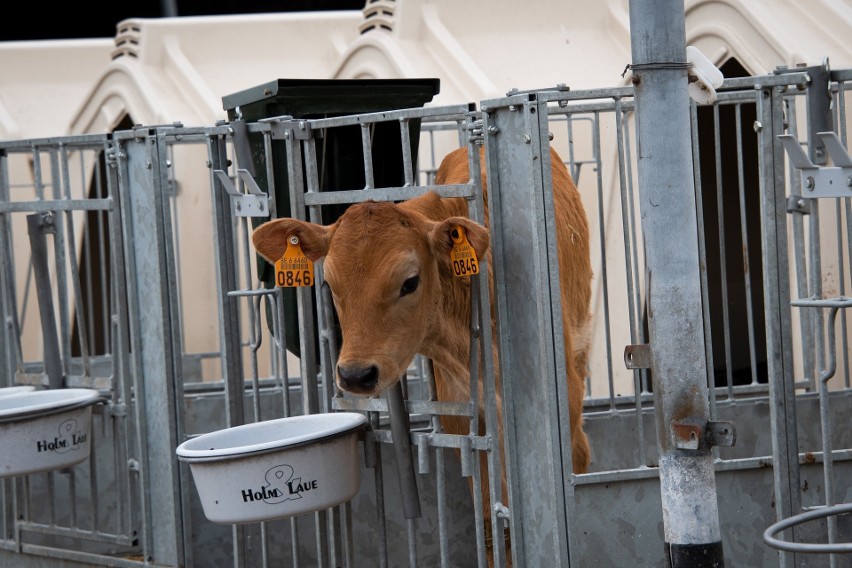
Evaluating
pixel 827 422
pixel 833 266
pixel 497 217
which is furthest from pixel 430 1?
pixel 827 422

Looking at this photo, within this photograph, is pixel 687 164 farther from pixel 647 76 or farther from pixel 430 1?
pixel 430 1

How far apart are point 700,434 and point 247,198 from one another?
2300mm

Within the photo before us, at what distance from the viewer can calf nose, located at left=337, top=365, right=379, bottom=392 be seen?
13.5 feet

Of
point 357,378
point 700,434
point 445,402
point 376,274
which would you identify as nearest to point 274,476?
point 357,378

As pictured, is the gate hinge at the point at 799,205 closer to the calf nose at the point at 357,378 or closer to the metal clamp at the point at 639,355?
the metal clamp at the point at 639,355

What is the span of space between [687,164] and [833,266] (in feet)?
13.3

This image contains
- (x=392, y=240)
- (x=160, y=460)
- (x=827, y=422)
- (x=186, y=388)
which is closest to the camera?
(x=827, y=422)

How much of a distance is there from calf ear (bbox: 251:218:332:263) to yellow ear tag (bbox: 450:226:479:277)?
0.58 meters

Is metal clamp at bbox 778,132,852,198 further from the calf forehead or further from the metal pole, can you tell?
the calf forehead

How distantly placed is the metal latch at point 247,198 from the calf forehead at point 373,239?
503 mm

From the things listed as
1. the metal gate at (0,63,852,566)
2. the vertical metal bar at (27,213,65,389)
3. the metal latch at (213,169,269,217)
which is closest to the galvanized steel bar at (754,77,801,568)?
the metal gate at (0,63,852,566)

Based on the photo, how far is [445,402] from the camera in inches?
160

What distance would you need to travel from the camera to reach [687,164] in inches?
125

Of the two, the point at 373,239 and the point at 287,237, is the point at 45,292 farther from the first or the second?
the point at 373,239
